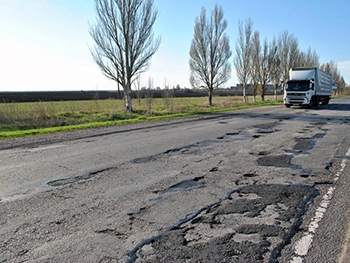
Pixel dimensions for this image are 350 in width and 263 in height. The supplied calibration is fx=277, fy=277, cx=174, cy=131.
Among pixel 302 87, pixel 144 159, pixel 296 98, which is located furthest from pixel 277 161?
pixel 302 87

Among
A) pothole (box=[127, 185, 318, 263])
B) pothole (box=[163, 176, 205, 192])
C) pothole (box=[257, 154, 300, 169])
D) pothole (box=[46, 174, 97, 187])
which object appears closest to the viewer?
pothole (box=[127, 185, 318, 263])

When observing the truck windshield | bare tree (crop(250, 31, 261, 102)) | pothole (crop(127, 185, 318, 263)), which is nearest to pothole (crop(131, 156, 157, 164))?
pothole (crop(127, 185, 318, 263))

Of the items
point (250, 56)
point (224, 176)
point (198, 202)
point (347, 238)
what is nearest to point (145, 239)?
point (198, 202)

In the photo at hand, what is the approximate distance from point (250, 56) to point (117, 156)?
34368 millimetres

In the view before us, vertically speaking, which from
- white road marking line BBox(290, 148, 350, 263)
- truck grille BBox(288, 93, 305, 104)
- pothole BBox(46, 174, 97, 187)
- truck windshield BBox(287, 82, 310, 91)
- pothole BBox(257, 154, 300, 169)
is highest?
truck windshield BBox(287, 82, 310, 91)

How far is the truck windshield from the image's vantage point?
25.2 meters

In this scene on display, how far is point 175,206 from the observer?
3.85 meters

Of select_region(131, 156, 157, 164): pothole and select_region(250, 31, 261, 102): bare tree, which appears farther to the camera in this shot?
select_region(250, 31, 261, 102): bare tree

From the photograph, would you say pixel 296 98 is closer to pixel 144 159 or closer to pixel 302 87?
pixel 302 87

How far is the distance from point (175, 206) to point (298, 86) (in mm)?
24941

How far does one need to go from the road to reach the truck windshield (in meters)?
20.0

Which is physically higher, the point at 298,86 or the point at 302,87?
the point at 298,86

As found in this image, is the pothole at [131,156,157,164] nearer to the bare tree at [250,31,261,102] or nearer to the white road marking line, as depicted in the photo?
the white road marking line

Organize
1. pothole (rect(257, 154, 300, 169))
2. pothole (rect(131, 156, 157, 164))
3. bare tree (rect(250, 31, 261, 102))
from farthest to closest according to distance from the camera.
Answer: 1. bare tree (rect(250, 31, 261, 102))
2. pothole (rect(131, 156, 157, 164))
3. pothole (rect(257, 154, 300, 169))
